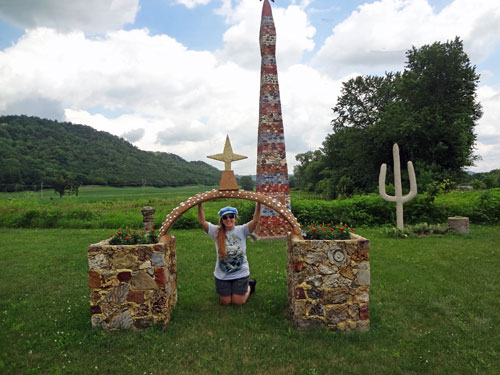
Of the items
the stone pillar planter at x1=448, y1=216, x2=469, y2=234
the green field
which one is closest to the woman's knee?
the green field

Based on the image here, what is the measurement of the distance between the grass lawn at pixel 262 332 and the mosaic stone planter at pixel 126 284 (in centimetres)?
24

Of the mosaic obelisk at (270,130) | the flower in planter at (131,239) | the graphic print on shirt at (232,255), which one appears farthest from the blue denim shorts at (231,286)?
the mosaic obelisk at (270,130)

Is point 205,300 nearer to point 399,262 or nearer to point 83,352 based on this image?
point 83,352

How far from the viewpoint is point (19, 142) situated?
43.2 m

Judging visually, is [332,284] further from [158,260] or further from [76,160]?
[76,160]

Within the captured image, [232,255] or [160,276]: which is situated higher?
[232,255]

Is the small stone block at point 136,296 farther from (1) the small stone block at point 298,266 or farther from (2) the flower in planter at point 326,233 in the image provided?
(2) the flower in planter at point 326,233

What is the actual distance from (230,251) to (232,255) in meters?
0.08

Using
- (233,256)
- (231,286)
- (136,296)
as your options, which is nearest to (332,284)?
(233,256)

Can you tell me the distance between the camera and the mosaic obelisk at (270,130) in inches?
435

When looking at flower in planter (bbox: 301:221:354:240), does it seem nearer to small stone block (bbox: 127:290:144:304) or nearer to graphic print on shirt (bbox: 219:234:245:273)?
graphic print on shirt (bbox: 219:234:245:273)

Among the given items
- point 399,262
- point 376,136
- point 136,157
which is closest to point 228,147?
point 399,262

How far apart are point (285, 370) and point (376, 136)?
2403 cm

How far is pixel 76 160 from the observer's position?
4362 centimetres
